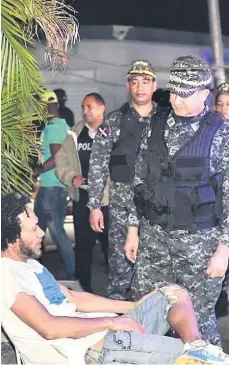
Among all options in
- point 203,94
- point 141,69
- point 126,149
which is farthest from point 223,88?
point 203,94

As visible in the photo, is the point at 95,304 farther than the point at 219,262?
No

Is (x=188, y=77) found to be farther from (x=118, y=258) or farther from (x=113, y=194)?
(x=118, y=258)

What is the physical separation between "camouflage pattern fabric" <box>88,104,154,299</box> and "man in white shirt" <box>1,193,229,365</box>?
152 centimetres

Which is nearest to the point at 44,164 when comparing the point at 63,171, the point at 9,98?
the point at 63,171

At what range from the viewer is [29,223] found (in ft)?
10.7

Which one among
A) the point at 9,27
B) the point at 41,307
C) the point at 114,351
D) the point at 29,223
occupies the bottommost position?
the point at 114,351

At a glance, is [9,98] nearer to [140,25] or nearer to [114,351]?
[114,351]

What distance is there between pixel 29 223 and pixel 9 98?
97 cm

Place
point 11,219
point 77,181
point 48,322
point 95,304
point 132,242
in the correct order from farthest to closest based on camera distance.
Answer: point 77,181 < point 132,242 < point 95,304 < point 11,219 < point 48,322

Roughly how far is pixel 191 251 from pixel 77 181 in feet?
6.60

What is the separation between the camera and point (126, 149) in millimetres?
4789

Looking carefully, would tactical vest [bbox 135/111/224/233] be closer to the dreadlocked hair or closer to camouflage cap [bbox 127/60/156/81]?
the dreadlocked hair

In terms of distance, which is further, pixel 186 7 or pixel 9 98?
pixel 186 7

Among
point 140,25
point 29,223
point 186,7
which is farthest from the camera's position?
point 140,25
